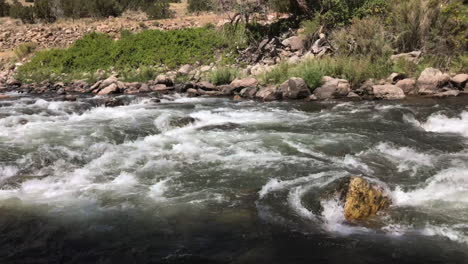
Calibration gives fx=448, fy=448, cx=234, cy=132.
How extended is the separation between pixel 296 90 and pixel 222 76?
389 cm

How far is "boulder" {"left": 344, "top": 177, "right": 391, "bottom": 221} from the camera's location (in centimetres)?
547

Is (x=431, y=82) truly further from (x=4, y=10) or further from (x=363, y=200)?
(x=4, y=10)

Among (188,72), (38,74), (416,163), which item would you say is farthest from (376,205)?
(38,74)

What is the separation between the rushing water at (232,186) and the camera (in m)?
4.90

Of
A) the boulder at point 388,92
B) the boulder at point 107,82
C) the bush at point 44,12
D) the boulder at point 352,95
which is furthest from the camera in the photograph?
the bush at point 44,12

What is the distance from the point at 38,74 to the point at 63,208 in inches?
708

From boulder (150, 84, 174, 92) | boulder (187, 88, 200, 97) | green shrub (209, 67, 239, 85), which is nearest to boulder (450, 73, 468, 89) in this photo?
green shrub (209, 67, 239, 85)

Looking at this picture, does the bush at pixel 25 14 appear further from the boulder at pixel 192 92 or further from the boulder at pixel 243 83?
the boulder at pixel 243 83

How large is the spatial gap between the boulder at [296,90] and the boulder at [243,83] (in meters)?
1.68

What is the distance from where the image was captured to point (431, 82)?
1333cm

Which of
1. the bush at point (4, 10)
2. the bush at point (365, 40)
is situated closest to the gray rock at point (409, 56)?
the bush at point (365, 40)

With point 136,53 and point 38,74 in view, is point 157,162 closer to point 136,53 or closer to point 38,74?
point 136,53

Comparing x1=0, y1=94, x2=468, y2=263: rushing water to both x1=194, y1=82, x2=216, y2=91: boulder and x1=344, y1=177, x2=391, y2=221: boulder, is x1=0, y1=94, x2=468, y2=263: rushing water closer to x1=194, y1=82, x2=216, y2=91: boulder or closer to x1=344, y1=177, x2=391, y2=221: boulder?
x1=344, y1=177, x2=391, y2=221: boulder

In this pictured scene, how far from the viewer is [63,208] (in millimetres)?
6098
